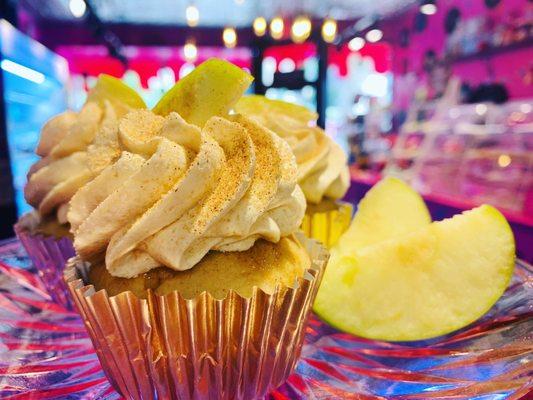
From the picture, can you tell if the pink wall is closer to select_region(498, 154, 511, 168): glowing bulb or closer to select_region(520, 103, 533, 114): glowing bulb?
select_region(520, 103, 533, 114): glowing bulb

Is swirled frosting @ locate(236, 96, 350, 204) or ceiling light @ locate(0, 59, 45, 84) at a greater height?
ceiling light @ locate(0, 59, 45, 84)

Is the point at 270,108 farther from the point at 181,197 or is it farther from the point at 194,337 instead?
the point at 194,337

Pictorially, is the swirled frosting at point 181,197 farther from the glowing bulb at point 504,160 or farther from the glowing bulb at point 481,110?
the glowing bulb at point 481,110

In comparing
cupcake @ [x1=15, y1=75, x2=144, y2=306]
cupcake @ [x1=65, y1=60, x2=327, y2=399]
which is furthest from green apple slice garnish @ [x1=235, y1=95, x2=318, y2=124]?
cupcake @ [x1=65, y1=60, x2=327, y2=399]

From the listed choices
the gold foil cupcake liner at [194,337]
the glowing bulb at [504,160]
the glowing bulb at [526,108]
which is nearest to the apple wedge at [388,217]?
the gold foil cupcake liner at [194,337]

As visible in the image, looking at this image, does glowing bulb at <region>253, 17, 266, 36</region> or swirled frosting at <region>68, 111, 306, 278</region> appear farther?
glowing bulb at <region>253, 17, 266, 36</region>

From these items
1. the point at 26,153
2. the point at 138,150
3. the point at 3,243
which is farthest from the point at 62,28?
the point at 138,150

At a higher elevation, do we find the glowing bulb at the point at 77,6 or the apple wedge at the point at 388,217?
the glowing bulb at the point at 77,6

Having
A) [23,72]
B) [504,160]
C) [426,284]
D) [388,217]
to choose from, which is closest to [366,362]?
[426,284]
